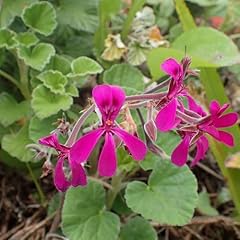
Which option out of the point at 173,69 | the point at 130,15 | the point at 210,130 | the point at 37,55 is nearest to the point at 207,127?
the point at 210,130

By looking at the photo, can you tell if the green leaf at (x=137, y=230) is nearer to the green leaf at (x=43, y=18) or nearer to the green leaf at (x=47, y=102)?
the green leaf at (x=47, y=102)

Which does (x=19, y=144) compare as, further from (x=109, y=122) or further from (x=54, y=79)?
(x=109, y=122)

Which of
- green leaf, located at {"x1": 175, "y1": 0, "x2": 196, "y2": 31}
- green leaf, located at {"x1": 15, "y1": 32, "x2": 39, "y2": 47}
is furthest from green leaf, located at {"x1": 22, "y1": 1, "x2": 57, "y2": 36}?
green leaf, located at {"x1": 175, "y1": 0, "x2": 196, "y2": 31}

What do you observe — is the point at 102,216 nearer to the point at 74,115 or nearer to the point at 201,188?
the point at 74,115

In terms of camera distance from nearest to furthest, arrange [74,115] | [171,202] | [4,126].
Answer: [171,202] → [74,115] → [4,126]

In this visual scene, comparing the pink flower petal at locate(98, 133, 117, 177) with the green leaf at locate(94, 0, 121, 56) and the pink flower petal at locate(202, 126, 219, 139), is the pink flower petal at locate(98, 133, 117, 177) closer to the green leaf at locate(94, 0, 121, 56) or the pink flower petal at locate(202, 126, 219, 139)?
the pink flower petal at locate(202, 126, 219, 139)

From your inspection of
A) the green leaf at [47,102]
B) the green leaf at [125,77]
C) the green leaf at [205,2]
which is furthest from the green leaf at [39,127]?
the green leaf at [205,2]

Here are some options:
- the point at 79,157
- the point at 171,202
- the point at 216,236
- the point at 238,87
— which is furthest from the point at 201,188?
the point at 79,157
